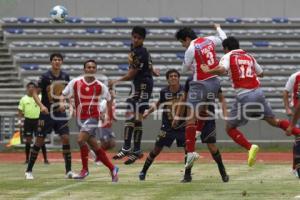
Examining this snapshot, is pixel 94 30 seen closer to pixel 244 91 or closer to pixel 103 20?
pixel 103 20

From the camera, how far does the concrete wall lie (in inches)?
1323

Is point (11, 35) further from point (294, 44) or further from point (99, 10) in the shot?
point (294, 44)

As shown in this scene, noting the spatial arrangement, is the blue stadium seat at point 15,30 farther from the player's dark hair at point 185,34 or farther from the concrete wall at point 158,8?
the player's dark hair at point 185,34

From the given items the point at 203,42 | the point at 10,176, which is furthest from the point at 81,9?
the point at 203,42

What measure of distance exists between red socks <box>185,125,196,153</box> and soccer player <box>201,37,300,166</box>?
1.91ft

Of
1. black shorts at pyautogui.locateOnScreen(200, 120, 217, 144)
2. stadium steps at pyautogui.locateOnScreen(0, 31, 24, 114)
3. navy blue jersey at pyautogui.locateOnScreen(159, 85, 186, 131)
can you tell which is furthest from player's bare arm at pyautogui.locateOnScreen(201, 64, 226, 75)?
stadium steps at pyautogui.locateOnScreen(0, 31, 24, 114)

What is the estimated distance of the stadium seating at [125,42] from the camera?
1245 inches

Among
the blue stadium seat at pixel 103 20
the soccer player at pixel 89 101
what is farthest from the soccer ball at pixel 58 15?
the blue stadium seat at pixel 103 20

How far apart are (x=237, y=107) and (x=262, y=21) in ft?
66.5

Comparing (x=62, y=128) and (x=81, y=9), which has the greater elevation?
(x=81, y=9)

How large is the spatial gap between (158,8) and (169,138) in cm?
1883

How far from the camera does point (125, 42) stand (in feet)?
107

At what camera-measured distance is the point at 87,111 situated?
14633mm

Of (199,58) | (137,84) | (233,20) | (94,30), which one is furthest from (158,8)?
(199,58)
